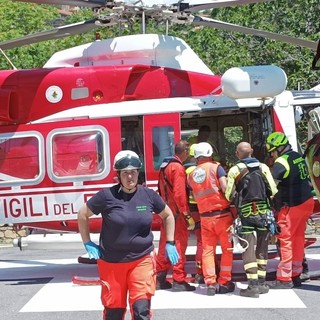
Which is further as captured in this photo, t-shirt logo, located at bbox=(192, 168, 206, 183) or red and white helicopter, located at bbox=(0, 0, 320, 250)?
red and white helicopter, located at bbox=(0, 0, 320, 250)

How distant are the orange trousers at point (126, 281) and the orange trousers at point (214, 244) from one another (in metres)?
2.70

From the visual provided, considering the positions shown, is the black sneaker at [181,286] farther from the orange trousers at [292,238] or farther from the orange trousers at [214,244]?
the orange trousers at [292,238]

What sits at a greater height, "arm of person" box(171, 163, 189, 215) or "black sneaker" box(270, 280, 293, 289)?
"arm of person" box(171, 163, 189, 215)

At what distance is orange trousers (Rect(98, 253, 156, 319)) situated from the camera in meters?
6.67

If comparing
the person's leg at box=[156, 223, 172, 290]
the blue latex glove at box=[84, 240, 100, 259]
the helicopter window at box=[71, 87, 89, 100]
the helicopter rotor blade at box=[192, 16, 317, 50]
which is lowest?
the person's leg at box=[156, 223, 172, 290]

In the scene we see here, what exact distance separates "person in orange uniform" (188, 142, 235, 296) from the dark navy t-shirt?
8.79 feet

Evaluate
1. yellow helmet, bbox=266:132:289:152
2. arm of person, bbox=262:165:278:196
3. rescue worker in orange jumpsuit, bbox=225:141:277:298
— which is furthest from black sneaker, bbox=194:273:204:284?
yellow helmet, bbox=266:132:289:152

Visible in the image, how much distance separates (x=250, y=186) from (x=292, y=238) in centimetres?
100

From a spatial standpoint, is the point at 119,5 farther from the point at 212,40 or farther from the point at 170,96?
the point at 212,40

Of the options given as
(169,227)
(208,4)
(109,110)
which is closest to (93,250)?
(169,227)

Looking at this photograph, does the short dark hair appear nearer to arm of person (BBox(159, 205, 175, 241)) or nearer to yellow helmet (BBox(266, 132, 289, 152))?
yellow helmet (BBox(266, 132, 289, 152))

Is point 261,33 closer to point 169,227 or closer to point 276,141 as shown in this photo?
point 276,141

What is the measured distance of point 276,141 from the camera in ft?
32.0

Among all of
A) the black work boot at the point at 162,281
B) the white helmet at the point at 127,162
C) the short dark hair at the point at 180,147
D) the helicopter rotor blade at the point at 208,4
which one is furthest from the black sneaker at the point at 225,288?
the helicopter rotor blade at the point at 208,4
